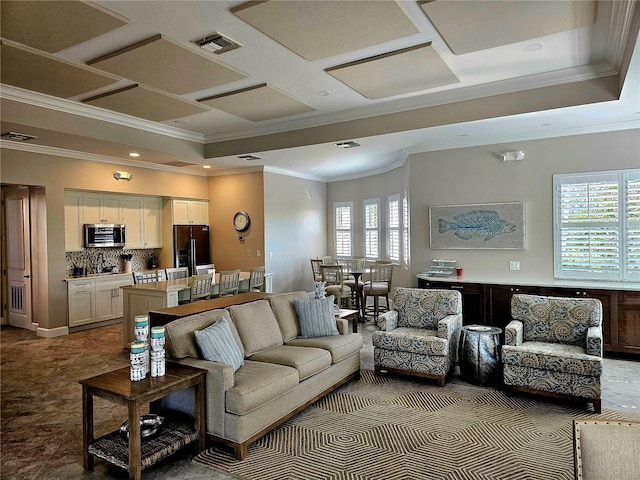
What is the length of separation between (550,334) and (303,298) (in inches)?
99.2

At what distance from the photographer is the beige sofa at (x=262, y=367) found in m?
2.95

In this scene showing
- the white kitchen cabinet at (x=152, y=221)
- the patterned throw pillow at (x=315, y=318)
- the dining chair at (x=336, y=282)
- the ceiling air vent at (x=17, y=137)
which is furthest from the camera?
the white kitchen cabinet at (x=152, y=221)

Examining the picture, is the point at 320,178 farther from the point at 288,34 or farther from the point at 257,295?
the point at 288,34

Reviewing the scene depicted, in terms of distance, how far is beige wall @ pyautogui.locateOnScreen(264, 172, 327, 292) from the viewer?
857 centimetres

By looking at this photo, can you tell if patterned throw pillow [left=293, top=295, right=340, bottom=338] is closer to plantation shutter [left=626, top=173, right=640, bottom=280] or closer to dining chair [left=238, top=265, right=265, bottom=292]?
dining chair [left=238, top=265, right=265, bottom=292]

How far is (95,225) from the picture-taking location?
7215 mm

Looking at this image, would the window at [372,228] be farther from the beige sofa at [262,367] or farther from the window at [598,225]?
the beige sofa at [262,367]

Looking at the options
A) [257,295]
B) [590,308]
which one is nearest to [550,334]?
[590,308]

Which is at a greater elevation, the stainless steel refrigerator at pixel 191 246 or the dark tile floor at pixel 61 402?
the stainless steel refrigerator at pixel 191 246

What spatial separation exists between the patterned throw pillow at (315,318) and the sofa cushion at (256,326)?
31 cm

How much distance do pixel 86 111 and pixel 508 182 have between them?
570cm

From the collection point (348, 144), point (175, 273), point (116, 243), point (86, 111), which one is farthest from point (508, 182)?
point (116, 243)

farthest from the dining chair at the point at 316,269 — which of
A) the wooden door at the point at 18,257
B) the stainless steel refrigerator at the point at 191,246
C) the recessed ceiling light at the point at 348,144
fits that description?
the wooden door at the point at 18,257

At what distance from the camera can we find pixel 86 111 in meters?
5.33
